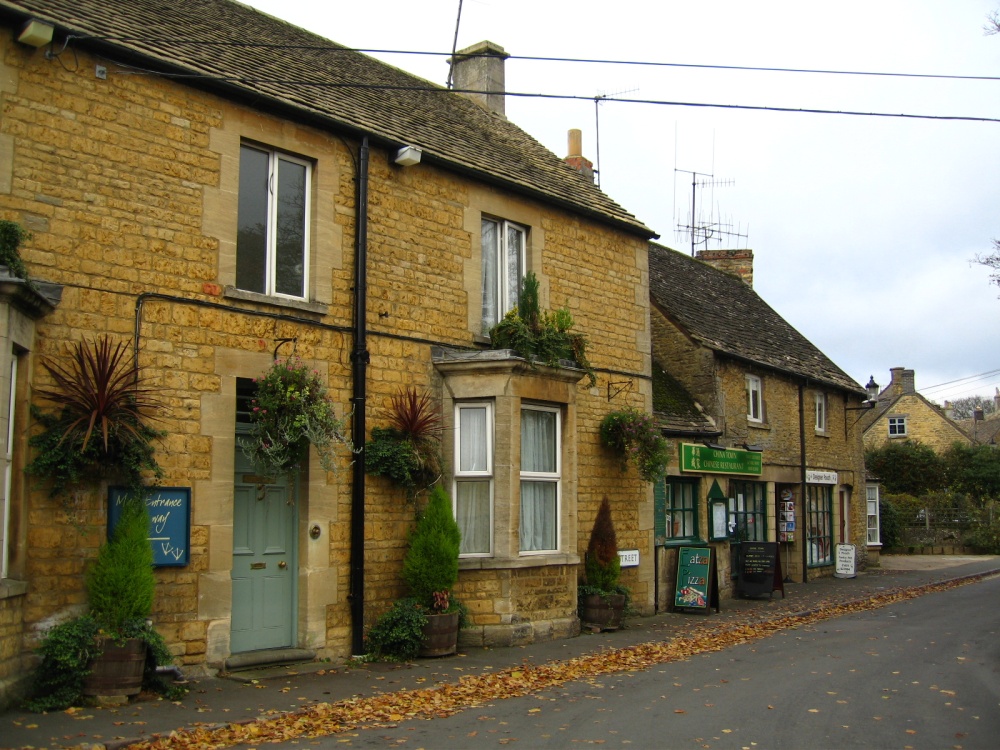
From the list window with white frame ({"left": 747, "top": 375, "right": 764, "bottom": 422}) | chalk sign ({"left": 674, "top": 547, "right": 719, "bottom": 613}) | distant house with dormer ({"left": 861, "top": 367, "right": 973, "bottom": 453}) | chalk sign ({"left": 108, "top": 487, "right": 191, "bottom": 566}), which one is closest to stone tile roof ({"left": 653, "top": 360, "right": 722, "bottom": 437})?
window with white frame ({"left": 747, "top": 375, "right": 764, "bottom": 422})

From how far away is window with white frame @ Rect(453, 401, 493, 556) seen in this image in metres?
12.6

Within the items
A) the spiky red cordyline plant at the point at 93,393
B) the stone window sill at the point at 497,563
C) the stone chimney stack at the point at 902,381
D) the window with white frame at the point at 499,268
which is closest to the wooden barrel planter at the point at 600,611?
the stone window sill at the point at 497,563

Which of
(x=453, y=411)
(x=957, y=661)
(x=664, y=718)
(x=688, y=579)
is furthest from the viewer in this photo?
(x=688, y=579)

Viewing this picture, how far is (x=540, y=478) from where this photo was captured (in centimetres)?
1323

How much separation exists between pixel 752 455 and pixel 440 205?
10110 millimetres

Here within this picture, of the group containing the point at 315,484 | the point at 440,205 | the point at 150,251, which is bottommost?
the point at 315,484

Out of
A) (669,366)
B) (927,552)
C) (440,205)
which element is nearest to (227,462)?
(440,205)

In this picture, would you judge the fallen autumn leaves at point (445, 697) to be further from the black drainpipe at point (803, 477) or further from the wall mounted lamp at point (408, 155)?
the black drainpipe at point (803, 477)

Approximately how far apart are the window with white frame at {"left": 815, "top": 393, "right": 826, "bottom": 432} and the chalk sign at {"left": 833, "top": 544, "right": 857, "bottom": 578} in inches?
119

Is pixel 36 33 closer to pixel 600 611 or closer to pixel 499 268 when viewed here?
pixel 499 268

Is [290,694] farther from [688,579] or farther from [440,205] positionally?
[688,579]

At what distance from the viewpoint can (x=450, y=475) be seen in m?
12.6

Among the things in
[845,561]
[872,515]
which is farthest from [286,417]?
[872,515]

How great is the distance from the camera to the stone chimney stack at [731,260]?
28688 millimetres
